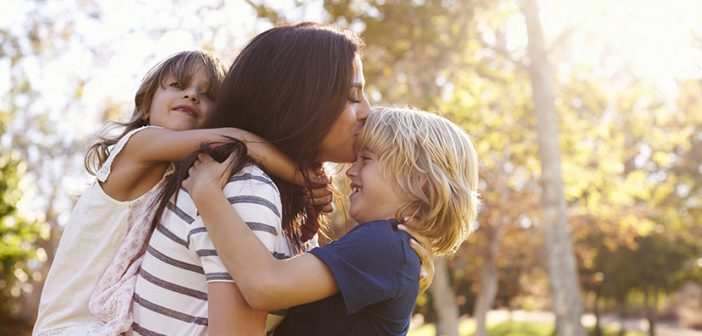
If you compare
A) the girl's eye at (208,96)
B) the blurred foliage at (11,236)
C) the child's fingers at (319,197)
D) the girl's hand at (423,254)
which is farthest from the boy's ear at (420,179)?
the blurred foliage at (11,236)

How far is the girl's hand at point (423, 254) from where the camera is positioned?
2.17 m

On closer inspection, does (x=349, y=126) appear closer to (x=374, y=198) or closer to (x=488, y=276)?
(x=374, y=198)

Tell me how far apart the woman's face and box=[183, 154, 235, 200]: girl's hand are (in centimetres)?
32

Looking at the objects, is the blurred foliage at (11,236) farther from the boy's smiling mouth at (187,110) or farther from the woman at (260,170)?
the woman at (260,170)

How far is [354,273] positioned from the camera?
1.99 metres

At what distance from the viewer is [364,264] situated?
2006mm

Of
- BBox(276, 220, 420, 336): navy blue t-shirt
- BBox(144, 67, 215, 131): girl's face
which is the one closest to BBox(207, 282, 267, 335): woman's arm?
BBox(276, 220, 420, 336): navy blue t-shirt

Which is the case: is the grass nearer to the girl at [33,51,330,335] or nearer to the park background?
the park background

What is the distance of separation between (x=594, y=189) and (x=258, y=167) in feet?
44.6

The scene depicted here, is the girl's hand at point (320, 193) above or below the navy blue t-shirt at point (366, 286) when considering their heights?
above

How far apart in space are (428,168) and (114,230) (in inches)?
35.1

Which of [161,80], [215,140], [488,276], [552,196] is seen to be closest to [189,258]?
[215,140]

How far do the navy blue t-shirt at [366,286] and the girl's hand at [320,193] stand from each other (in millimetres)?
304

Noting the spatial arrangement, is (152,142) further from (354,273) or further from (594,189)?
(594,189)
